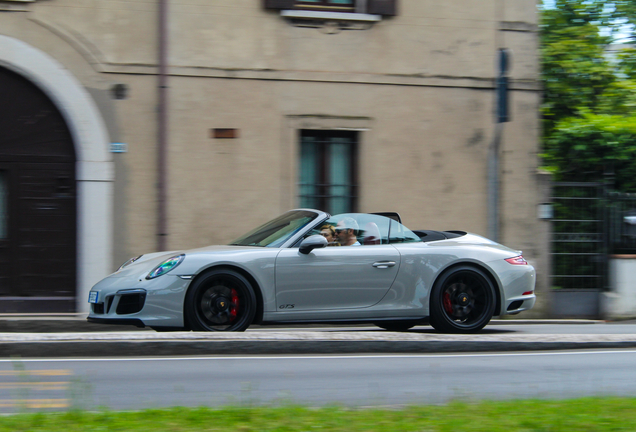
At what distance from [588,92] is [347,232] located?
10.3 m

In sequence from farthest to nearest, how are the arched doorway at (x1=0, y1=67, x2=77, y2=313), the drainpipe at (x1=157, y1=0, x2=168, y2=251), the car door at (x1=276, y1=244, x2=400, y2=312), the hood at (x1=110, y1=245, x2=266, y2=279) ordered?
the drainpipe at (x1=157, y1=0, x2=168, y2=251)
the arched doorway at (x1=0, y1=67, x2=77, y2=313)
the car door at (x1=276, y1=244, x2=400, y2=312)
the hood at (x1=110, y1=245, x2=266, y2=279)

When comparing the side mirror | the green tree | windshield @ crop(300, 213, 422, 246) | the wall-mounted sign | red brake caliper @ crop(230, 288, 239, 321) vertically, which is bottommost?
red brake caliper @ crop(230, 288, 239, 321)

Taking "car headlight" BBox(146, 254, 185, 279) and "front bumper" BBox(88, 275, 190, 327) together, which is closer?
"front bumper" BBox(88, 275, 190, 327)

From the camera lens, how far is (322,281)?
7.51m

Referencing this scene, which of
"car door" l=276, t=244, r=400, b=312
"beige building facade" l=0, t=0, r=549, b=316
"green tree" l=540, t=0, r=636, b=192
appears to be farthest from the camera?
"green tree" l=540, t=0, r=636, b=192

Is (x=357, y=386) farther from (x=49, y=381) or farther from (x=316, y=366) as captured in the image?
(x=49, y=381)

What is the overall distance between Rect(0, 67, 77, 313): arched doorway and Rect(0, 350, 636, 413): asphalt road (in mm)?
4414

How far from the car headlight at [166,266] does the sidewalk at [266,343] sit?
1.84ft

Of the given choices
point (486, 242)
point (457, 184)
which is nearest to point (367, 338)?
point (486, 242)

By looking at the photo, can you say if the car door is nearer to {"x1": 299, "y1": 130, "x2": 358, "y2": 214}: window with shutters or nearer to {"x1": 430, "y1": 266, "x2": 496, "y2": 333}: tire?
{"x1": 430, "y1": 266, "x2": 496, "y2": 333}: tire

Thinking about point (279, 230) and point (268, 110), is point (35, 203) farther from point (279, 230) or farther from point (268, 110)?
point (279, 230)

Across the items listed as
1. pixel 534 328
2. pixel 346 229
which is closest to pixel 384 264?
pixel 346 229

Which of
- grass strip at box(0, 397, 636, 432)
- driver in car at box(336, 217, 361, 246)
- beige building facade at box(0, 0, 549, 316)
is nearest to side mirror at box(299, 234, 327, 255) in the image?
driver in car at box(336, 217, 361, 246)

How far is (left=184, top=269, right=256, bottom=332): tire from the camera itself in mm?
7234
